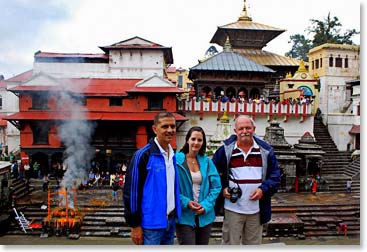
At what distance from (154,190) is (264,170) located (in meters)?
0.82

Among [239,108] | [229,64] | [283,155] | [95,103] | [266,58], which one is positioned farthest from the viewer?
[266,58]

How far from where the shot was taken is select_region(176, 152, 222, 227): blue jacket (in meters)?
2.56

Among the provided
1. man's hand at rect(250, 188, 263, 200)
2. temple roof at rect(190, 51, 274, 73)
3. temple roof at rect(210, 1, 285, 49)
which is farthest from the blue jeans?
temple roof at rect(190, 51, 274, 73)

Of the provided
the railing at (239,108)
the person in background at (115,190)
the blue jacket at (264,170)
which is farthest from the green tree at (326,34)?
the person in background at (115,190)

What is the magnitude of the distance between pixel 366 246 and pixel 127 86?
22.5 ft

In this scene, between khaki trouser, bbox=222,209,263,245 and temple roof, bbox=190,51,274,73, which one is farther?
temple roof, bbox=190,51,274,73

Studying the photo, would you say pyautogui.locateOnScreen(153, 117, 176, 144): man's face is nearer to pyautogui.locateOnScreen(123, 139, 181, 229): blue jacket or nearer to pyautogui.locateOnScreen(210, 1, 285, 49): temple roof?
pyautogui.locateOnScreen(123, 139, 181, 229): blue jacket

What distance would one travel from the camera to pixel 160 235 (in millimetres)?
2443

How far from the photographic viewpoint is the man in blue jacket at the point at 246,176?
268 cm

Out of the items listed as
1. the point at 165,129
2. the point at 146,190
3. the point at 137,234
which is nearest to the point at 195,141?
the point at 165,129

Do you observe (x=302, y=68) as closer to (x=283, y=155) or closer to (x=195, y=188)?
(x=283, y=155)

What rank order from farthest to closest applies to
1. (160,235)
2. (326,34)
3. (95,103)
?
1. (95,103)
2. (326,34)
3. (160,235)

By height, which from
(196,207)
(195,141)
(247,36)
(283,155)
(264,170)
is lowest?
(283,155)

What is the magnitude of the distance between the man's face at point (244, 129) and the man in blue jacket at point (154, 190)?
510mm
